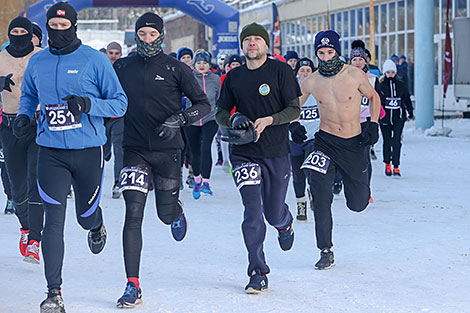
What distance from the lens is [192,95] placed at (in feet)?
19.5

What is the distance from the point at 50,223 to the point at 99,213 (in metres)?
0.78

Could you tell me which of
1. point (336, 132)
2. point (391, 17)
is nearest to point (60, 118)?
point (336, 132)

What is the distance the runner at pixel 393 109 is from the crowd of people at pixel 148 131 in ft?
18.8

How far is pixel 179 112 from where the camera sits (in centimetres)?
581

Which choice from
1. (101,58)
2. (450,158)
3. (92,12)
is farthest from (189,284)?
(92,12)

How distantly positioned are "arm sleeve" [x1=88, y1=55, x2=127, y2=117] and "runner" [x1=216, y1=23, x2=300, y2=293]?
2.70 feet

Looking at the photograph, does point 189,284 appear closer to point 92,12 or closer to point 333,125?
point 333,125

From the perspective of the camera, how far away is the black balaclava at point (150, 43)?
5.77 meters

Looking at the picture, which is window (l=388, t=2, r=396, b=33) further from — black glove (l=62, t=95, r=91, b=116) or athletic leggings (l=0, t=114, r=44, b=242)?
black glove (l=62, t=95, r=91, b=116)

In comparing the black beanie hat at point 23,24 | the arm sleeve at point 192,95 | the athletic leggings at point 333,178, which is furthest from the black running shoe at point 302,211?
the black beanie hat at point 23,24

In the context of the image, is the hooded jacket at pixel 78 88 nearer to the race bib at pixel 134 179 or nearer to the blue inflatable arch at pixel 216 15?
the race bib at pixel 134 179

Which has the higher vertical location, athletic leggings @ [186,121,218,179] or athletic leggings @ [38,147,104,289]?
athletic leggings @ [38,147,104,289]

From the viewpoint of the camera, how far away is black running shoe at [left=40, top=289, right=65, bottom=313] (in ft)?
16.5

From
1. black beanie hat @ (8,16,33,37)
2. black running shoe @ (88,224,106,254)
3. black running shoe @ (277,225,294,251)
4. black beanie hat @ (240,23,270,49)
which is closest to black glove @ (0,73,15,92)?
black beanie hat @ (8,16,33,37)
